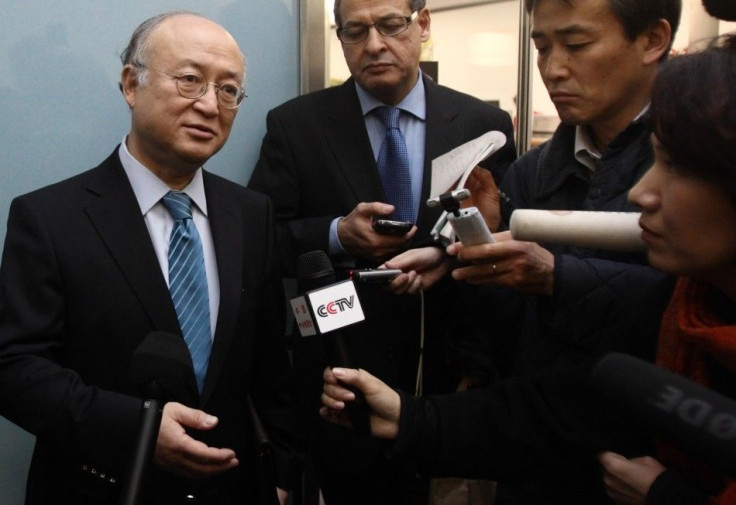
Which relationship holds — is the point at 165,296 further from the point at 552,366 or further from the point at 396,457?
the point at 552,366

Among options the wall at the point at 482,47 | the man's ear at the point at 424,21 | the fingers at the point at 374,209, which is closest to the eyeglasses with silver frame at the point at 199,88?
the fingers at the point at 374,209

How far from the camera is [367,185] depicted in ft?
6.95

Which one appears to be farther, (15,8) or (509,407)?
(15,8)

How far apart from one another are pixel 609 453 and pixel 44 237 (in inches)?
42.5

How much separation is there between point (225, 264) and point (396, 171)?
2.19 feet

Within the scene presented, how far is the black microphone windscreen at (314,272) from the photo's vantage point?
1287 millimetres

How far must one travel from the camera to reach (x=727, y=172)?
0.97 metres

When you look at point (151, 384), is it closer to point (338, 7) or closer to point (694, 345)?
point (694, 345)

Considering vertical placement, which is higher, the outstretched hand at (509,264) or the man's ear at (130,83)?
the man's ear at (130,83)

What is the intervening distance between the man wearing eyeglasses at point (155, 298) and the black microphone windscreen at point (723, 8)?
992mm

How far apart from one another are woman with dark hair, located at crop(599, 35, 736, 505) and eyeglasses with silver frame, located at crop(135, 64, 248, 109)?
3.13 ft

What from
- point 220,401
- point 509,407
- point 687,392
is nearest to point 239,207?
point 220,401

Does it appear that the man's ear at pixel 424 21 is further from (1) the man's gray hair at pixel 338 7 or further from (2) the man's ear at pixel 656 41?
(2) the man's ear at pixel 656 41

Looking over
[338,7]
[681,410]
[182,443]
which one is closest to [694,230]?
[681,410]
